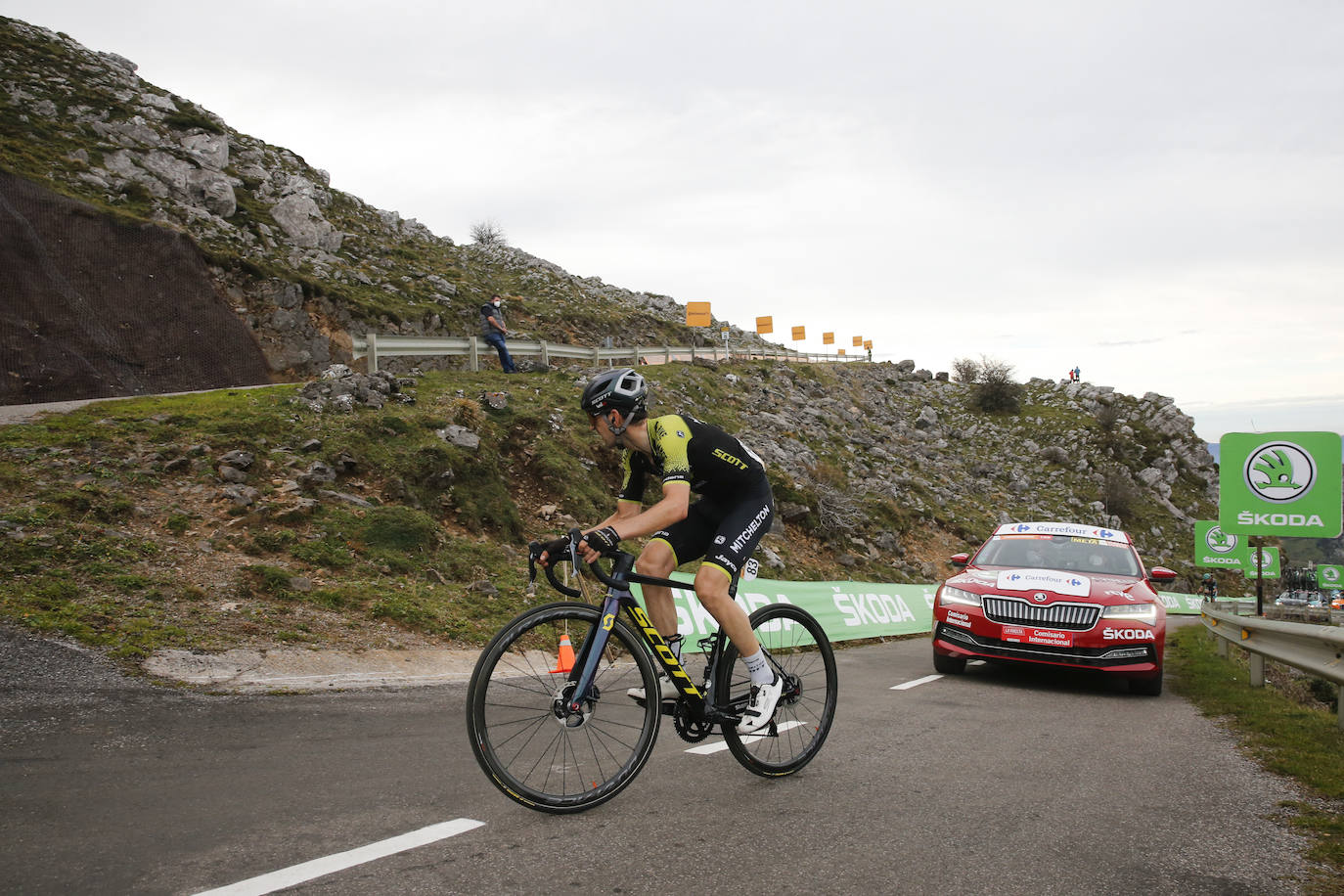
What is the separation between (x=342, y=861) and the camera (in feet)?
10.8

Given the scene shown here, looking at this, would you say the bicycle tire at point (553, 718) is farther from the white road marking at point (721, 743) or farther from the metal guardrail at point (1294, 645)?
the metal guardrail at point (1294, 645)

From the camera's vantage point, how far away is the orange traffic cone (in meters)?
4.06

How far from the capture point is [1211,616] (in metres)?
11.7

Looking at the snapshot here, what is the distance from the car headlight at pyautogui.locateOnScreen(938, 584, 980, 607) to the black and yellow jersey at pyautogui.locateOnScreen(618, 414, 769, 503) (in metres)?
5.17

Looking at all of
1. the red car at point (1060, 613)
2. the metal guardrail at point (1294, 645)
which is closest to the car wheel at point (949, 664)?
the red car at point (1060, 613)

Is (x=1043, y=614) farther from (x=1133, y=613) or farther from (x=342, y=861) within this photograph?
(x=342, y=861)

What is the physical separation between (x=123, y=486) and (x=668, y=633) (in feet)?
26.5

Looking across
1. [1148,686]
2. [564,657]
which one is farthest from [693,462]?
[1148,686]

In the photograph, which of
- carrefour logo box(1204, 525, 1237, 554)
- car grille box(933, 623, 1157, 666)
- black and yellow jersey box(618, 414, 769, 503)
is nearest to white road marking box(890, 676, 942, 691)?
car grille box(933, 623, 1157, 666)

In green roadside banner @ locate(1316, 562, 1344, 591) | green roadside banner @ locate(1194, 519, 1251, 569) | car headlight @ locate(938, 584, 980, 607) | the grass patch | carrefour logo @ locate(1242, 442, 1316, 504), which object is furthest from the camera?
green roadside banner @ locate(1316, 562, 1344, 591)

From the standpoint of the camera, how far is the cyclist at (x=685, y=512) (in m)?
4.31

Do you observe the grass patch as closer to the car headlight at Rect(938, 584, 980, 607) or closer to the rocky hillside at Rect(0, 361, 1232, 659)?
the car headlight at Rect(938, 584, 980, 607)

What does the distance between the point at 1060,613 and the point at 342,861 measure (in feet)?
24.7

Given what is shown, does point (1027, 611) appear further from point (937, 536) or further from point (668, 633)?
point (937, 536)
